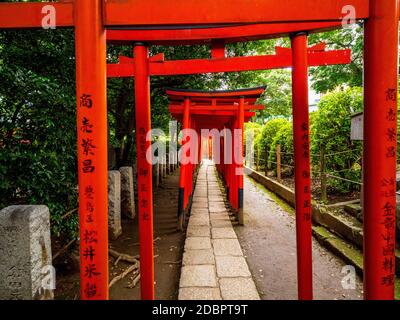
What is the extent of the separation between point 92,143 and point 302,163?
186cm

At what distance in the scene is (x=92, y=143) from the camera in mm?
1937

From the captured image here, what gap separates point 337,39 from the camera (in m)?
8.91

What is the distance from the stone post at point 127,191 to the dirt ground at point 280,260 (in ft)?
9.14

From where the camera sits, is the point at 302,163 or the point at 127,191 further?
the point at 127,191

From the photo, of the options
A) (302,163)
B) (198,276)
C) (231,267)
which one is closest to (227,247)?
(231,267)

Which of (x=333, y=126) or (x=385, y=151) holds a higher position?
(x=333, y=126)

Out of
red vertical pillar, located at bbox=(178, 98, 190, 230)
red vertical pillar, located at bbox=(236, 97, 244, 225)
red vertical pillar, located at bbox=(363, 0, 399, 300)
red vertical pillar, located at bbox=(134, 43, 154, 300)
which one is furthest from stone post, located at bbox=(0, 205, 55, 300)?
red vertical pillar, located at bbox=(236, 97, 244, 225)

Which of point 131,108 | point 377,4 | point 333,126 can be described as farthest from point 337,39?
point 377,4

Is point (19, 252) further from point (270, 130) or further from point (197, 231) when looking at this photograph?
point (270, 130)

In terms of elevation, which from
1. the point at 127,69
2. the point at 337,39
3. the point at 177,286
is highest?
the point at 337,39
